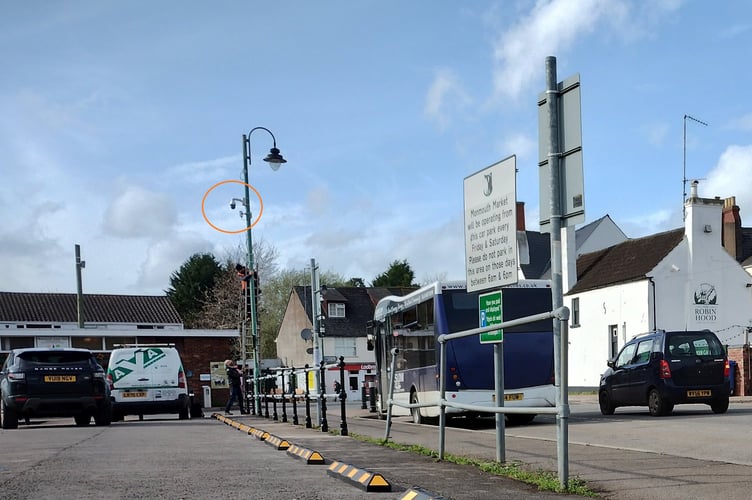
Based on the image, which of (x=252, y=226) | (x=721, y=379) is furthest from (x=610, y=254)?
(x=721, y=379)

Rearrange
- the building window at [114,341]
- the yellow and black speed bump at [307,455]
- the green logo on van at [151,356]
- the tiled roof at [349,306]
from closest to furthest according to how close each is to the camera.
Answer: the yellow and black speed bump at [307,455]
the green logo on van at [151,356]
the building window at [114,341]
the tiled roof at [349,306]

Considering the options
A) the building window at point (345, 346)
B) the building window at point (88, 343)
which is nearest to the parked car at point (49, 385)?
the building window at point (88, 343)

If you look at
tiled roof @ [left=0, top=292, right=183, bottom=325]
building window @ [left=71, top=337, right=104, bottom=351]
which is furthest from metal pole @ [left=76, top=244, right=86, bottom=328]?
tiled roof @ [left=0, top=292, right=183, bottom=325]

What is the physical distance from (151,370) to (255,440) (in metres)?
11.4

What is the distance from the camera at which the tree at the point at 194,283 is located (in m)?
80.6

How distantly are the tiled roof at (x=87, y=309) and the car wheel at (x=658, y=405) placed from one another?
54.6 m

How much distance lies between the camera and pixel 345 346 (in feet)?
235

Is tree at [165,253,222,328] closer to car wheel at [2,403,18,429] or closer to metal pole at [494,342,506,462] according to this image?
car wheel at [2,403,18,429]

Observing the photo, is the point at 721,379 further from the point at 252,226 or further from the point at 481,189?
the point at 252,226

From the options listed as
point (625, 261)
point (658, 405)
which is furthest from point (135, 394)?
point (625, 261)

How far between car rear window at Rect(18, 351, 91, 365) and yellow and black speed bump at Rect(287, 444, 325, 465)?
1015 cm

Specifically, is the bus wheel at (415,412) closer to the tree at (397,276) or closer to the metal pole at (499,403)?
the metal pole at (499,403)

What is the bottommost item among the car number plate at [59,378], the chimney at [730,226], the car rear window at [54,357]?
the car number plate at [59,378]

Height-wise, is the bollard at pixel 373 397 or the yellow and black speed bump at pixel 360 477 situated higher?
the yellow and black speed bump at pixel 360 477
